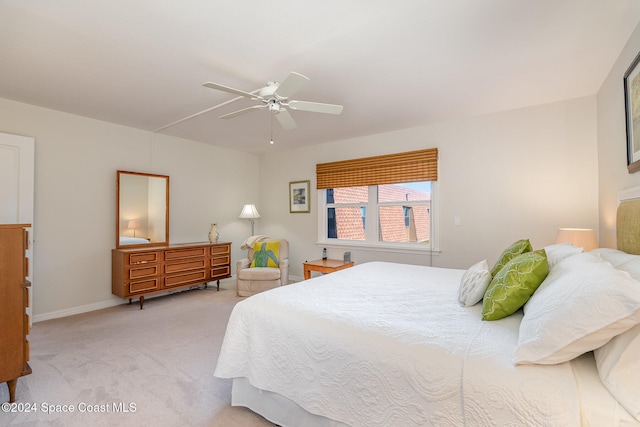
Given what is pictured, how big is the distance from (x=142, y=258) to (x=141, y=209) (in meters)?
0.79

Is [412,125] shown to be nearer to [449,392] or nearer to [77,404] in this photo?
[449,392]

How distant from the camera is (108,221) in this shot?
3982 mm

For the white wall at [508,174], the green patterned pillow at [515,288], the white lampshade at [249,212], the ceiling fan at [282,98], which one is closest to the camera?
the green patterned pillow at [515,288]

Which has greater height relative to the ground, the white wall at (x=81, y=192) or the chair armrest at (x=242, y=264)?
the white wall at (x=81, y=192)

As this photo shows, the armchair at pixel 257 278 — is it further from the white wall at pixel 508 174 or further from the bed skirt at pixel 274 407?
the bed skirt at pixel 274 407

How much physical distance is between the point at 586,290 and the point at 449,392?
0.61 m

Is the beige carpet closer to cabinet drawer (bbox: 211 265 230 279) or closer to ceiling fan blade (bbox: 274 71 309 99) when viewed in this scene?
cabinet drawer (bbox: 211 265 230 279)

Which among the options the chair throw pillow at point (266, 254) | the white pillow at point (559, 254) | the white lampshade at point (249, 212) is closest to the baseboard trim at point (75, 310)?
the chair throw pillow at point (266, 254)

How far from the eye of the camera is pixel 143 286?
3.87 meters

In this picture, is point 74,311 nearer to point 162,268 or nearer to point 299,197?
point 162,268

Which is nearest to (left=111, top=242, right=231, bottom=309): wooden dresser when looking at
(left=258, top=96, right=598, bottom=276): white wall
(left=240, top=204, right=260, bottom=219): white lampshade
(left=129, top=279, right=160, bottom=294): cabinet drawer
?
(left=129, top=279, right=160, bottom=294): cabinet drawer

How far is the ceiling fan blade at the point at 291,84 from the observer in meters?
1.91

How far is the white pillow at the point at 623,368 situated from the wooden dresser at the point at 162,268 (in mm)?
4339

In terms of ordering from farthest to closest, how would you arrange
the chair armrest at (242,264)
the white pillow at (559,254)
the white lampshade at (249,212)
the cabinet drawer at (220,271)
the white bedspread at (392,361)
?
the white lampshade at (249,212), the cabinet drawer at (220,271), the chair armrest at (242,264), the white pillow at (559,254), the white bedspread at (392,361)
